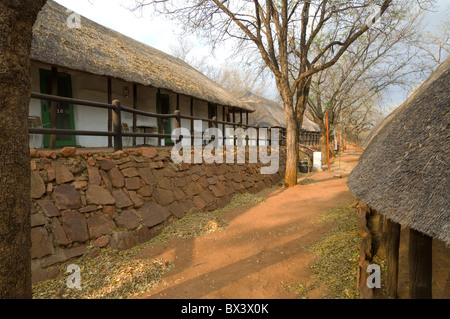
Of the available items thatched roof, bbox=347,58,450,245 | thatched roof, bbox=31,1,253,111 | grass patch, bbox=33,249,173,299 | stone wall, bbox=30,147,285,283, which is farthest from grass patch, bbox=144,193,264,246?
thatched roof, bbox=31,1,253,111

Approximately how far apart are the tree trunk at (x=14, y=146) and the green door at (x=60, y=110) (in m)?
6.42

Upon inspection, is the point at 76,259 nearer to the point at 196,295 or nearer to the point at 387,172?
the point at 196,295

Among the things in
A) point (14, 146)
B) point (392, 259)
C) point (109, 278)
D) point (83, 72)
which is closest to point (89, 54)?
point (83, 72)

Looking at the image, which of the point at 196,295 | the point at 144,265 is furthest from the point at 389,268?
the point at 144,265

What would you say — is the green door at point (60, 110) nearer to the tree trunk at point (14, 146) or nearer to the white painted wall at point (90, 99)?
the white painted wall at point (90, 99)

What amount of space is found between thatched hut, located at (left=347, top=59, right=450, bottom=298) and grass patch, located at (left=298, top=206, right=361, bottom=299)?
0.74 meters

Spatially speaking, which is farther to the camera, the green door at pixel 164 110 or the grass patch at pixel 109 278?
the green door at pixel 164 110

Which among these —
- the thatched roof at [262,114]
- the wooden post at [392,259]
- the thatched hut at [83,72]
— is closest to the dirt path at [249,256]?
the wooden post at [392,259]

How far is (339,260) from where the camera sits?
10.4 feet

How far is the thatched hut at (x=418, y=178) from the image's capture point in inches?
54.1

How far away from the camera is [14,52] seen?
1519 millimetres

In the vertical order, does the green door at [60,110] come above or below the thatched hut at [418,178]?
above

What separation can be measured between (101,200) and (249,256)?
266cm

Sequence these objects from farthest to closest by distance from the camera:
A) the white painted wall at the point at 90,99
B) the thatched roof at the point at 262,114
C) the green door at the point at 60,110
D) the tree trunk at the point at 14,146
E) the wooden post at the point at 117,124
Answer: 1. the thatched roof at the point at 262,114
2. the green door at the point at 60,110
3. the white painted wall at the point at 90,99
4. the wooden post at the point at 117,124
5. the tree trunk at the point at 14,146
